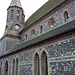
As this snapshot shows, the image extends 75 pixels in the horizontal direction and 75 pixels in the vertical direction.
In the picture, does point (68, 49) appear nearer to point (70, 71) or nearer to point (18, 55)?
point (70, 71)

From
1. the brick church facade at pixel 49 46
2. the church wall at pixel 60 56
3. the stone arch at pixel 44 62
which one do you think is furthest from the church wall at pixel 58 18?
the stone arch at pixel 44 62

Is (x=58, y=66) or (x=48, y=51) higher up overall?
(x=48, y=51)

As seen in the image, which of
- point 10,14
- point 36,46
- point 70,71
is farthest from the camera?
point 10,14

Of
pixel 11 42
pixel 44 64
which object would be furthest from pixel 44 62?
pixel 11 42

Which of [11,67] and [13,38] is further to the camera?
[13,38]

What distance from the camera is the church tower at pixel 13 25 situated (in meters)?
18.5

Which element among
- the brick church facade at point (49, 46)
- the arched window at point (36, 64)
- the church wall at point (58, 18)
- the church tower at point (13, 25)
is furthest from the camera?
the church tower at point (13, 25)

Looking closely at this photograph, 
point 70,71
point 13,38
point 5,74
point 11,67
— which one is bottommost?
point 5,74

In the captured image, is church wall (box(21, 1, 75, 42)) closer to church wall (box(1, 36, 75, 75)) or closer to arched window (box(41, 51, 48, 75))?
church wall (box(1, 36, 75, 75))

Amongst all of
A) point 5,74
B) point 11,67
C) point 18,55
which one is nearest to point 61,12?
point 18,55

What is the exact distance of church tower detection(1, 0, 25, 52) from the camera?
1855 cm

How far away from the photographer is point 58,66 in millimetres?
7824

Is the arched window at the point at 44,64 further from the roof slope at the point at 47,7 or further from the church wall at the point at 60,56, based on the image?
the roof slope at the point at 47,7

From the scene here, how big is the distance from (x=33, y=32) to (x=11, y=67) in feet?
20.6
